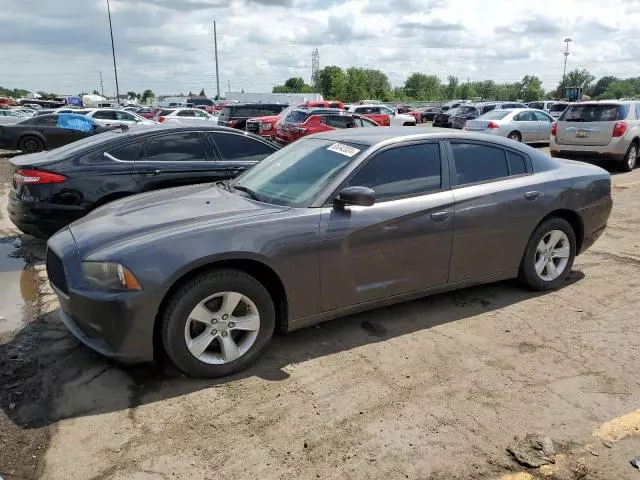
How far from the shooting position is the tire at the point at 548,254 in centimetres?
484

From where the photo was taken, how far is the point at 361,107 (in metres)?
25.7

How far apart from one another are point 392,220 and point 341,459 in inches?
71.6

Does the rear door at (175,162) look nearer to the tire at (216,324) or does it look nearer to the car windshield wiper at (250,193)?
the car windshield wiper at (250,193)

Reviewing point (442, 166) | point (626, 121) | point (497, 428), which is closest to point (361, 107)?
point (626, 121)

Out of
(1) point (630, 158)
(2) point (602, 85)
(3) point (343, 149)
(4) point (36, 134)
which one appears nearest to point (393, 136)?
(3) point (343, 149)

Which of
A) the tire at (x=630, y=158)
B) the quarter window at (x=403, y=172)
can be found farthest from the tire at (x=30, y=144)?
the tire at (x=630, y=158)

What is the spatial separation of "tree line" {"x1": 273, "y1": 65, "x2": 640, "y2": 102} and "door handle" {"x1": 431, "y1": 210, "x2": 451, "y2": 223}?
285 ft

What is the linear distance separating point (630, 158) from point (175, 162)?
10.6 metres

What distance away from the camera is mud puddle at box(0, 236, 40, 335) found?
15.1 feet

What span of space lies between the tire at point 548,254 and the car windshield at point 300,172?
6.22 feet

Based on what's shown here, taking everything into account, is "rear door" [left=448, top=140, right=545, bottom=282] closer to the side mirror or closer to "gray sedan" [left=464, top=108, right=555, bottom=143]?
the side mirror

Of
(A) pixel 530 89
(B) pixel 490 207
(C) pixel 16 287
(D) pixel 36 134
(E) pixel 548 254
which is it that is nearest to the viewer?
(B) pixel 490 207

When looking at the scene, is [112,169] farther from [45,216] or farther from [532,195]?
[532,195]

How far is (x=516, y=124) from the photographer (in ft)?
55.9
